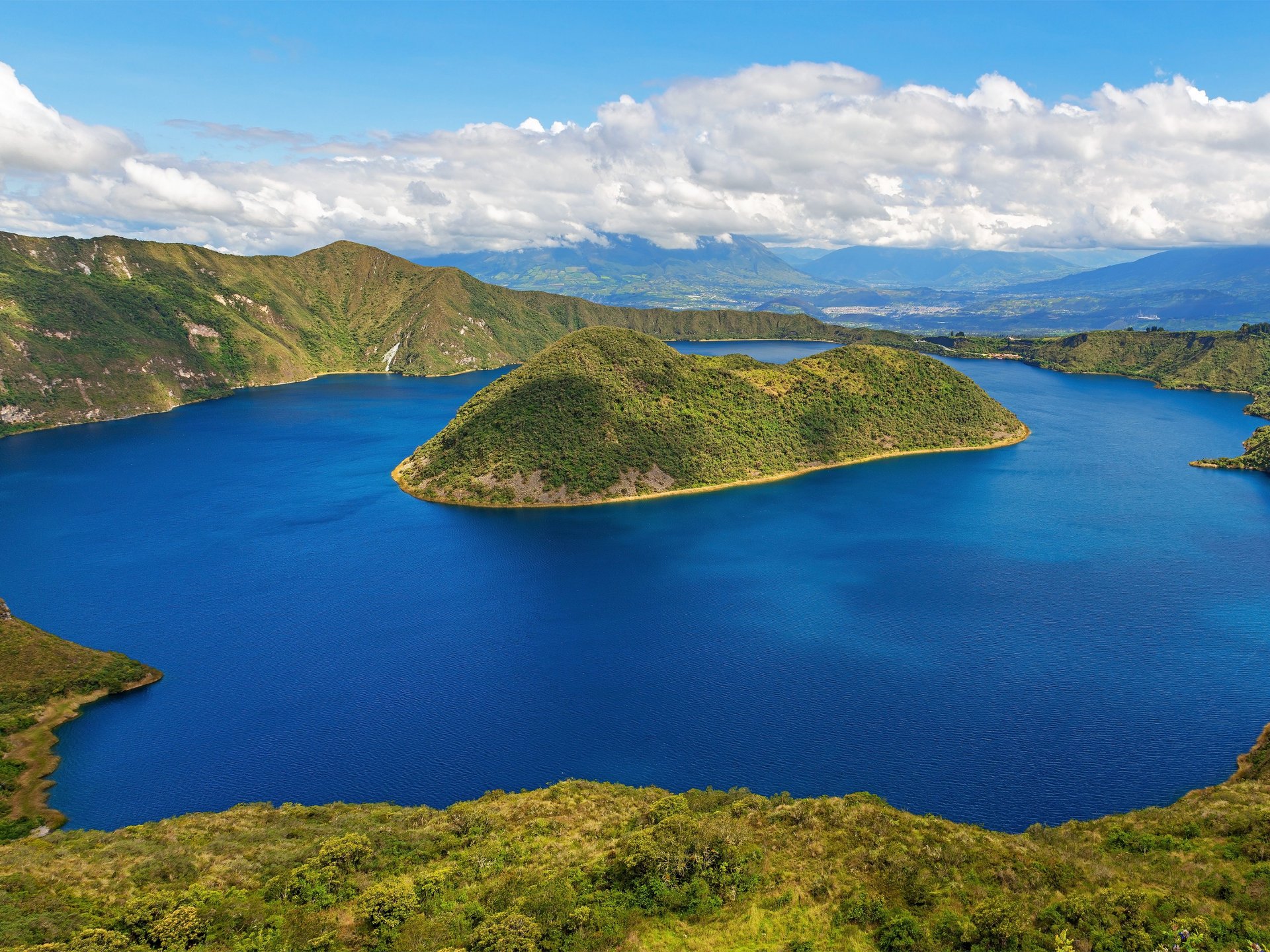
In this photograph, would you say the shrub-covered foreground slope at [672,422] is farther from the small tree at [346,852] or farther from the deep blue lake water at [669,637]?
the small tree at [346,852]

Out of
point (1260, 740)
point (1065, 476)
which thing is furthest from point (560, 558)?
point (1065, 476)

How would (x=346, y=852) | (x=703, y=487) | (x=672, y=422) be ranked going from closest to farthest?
(x=346, y=852) < (x=703, y=487) < (x=672, y=422)

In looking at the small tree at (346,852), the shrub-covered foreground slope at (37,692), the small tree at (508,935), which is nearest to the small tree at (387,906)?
the small tree at (346,852)

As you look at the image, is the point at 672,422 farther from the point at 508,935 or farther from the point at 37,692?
the point at 508,935

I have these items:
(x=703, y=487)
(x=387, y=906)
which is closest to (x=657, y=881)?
(x=387, y=906)

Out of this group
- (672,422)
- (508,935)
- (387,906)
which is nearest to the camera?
(508,935)

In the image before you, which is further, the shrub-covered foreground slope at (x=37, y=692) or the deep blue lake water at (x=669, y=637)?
the deep blue lake water at (x=669, y=637)

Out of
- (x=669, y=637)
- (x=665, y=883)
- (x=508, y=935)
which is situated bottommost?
(x=669, y=637)
